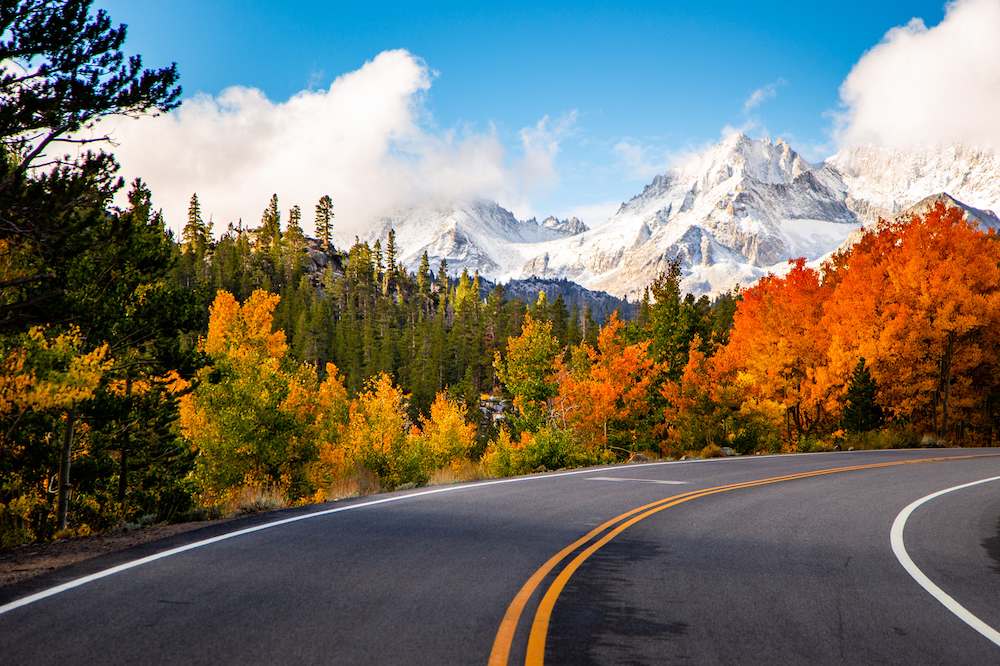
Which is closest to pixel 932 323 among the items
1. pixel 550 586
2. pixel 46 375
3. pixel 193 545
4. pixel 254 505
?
pixel 550 586

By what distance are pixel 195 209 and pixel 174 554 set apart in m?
137

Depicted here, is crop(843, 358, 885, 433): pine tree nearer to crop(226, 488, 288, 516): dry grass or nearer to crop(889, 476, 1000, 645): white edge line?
crop(889, 476, 1000, 645): white edge line

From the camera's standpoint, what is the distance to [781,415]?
2859cm

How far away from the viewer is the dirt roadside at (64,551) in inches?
226

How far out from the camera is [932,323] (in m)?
25.4

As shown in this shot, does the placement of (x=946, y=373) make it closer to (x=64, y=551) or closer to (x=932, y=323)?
(x=932, y=323)

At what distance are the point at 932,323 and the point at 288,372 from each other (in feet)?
96.9

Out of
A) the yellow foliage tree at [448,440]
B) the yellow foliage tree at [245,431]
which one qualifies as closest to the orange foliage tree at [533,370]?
the yellow foliage tree at [448,440]

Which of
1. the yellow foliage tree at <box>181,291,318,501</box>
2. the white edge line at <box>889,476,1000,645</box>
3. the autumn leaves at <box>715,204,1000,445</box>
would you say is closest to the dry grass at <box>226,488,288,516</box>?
the white edge line at <box>889,476,1000,645</box>

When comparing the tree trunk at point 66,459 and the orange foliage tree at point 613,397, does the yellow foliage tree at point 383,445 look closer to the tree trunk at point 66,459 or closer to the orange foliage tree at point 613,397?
the orange foliage tree at point 613,397

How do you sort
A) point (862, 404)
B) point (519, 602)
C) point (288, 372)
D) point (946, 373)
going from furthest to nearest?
1. point (288, 372)
2. point (946, 373)
3. point (862, 404)
4. point (519, 602)

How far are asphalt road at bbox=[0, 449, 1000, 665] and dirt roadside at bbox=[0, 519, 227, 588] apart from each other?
0.34 m

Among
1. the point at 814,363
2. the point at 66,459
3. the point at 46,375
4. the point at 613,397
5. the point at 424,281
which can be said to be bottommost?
the point at 66,459

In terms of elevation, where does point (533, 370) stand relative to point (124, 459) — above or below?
above
